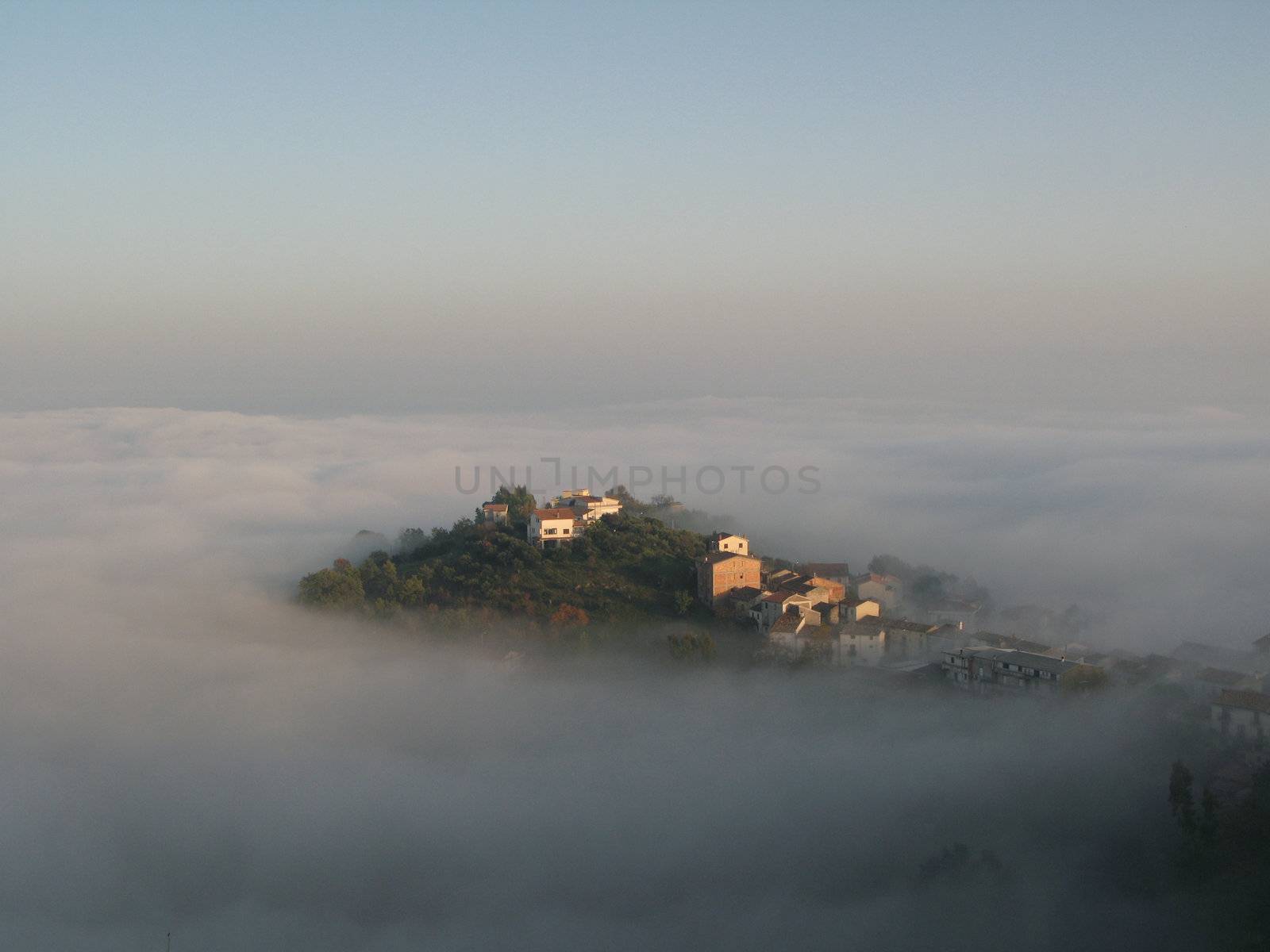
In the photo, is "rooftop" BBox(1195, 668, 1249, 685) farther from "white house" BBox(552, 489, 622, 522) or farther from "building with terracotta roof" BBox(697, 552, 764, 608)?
"white house" BBox(552, 489, 622, 522)

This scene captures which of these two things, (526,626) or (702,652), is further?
(526,626)

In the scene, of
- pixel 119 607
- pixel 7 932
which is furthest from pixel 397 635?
pixel 119 607

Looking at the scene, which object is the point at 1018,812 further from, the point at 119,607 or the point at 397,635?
the point at 119,607

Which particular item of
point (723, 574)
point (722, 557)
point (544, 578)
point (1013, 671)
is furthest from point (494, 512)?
point (1013, 671)

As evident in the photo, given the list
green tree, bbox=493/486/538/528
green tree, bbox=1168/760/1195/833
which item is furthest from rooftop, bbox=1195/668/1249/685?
green tree, bbox=493/486/538/528

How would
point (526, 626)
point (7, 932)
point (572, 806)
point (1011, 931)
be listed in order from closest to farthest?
1. point (1011, 931)
2. point (7, 932)
3. point (572, 806)
4. point (526, 626)

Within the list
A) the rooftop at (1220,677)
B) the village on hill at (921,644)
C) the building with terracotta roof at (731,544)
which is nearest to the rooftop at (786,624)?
the village on hill at (921,644)

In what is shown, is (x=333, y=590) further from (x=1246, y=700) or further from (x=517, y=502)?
(x=1246, y=700)
